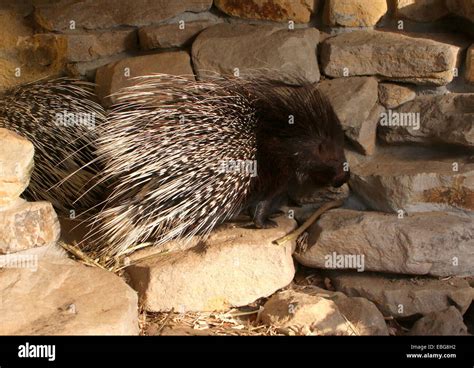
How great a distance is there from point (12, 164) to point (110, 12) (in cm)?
Result: 125

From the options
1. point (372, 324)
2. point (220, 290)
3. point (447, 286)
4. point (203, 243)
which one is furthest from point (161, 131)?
point (447, 286)

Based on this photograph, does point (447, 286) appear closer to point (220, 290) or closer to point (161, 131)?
point (220, 290)

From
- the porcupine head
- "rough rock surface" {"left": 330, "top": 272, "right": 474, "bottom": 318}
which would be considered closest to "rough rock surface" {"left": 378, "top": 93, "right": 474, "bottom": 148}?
the porcupine head

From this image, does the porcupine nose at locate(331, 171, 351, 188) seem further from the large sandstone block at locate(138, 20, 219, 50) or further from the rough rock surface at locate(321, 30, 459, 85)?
the large sandstone block at locate(138, 20, 219, 50)

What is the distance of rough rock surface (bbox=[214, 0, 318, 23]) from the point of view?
3405mm

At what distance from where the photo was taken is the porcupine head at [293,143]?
10.1ft

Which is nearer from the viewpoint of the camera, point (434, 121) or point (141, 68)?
point (434, 121)

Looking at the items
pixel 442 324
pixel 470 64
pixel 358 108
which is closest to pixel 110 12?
pixel 358 108

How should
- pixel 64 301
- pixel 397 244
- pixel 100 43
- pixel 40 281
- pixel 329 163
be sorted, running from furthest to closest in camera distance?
pixel 100 43 → pixel 329 163 → pixel 397 244 → pixel 40 281 → pixel 64 301

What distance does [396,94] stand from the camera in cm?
329

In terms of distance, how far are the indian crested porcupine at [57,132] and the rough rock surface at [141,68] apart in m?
0.14

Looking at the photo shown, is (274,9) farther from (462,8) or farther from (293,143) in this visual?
(462,8)

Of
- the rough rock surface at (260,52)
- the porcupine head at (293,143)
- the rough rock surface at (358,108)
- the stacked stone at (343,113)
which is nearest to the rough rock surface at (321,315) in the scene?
the stacked stone at (343,113)

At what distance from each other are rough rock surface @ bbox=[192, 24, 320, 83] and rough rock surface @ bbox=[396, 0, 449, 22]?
0.42m
